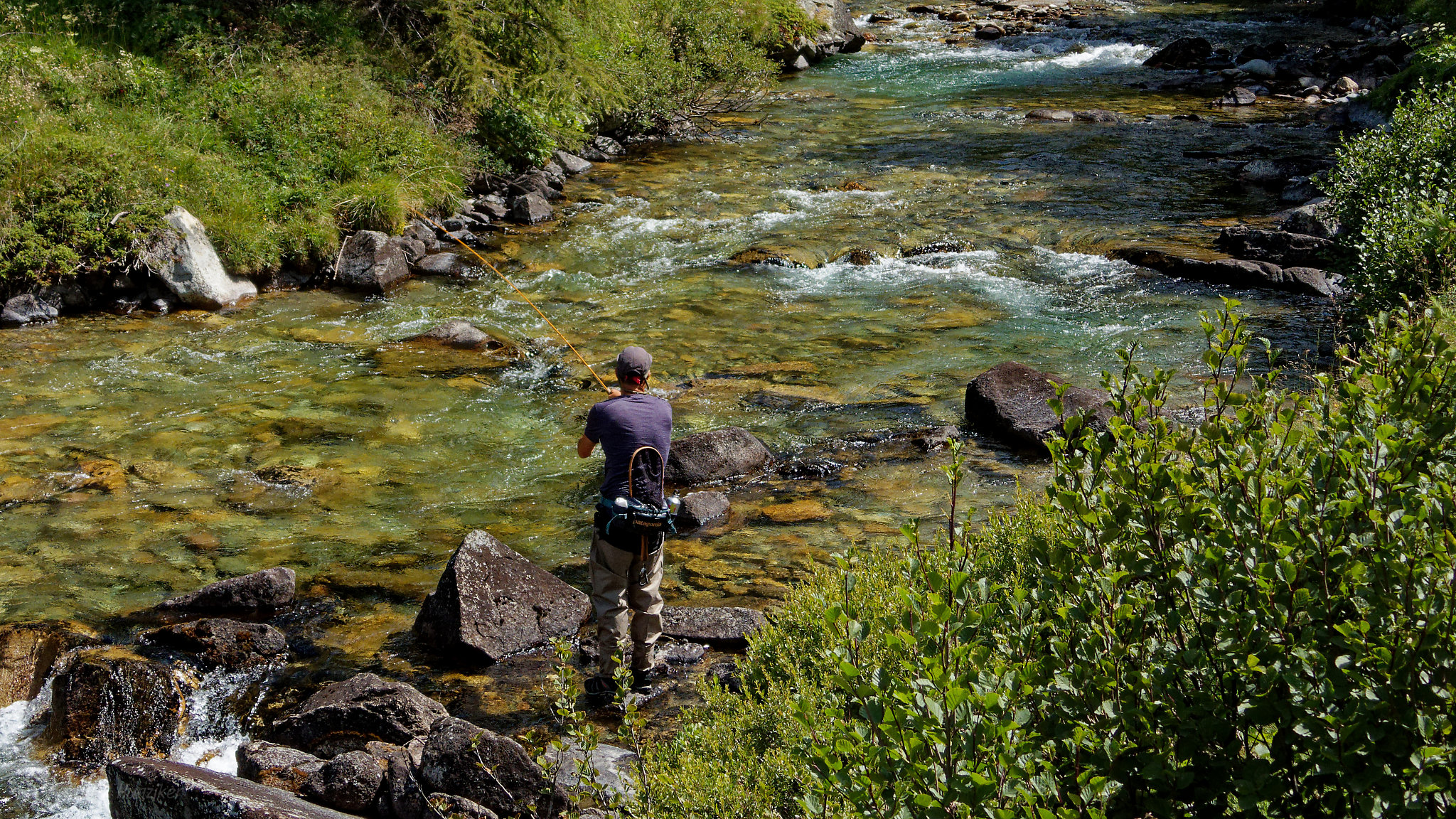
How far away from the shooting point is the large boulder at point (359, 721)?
5.62 m

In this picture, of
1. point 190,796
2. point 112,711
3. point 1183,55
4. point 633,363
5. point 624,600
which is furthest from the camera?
point 1183,55

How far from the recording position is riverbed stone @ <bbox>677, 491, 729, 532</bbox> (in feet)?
27.2

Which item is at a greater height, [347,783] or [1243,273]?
[1243,273]

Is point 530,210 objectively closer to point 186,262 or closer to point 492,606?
point 186,262

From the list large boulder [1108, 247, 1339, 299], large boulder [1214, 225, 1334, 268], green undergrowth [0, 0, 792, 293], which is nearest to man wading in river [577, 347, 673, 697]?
green undergrowth [0, 0, 792, 293]

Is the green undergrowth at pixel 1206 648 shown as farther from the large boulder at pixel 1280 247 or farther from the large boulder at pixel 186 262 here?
the large boulder at pixel 186 262

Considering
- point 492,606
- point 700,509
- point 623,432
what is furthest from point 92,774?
point 700,509

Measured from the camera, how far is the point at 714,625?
6777mm

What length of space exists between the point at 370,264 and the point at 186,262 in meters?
2.22

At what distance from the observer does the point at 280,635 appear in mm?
6707

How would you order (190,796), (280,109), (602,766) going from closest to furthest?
(190,796)
(602,766)
(280,109)

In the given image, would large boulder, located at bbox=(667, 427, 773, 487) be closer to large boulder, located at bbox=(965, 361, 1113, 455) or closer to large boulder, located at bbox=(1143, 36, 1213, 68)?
large boulder, located at bbox=(965, 361, 1113, 455)

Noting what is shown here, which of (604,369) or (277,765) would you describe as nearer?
(277,765)

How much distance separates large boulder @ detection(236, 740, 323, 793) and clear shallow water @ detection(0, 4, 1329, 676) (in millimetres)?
1129
